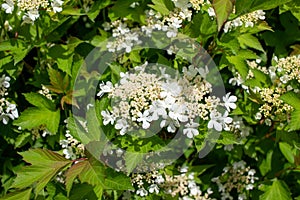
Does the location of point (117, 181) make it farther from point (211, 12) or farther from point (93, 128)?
point (211, 12)

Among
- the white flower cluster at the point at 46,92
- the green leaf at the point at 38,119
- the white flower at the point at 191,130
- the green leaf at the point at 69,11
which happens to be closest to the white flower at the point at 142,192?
the white flower at the point at 191,130

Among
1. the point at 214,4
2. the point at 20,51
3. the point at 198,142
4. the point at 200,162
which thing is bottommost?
the point at 200,162

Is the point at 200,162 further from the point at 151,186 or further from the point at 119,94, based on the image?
the point at 119,94

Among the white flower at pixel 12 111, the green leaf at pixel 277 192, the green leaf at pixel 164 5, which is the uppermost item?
the green leaf at pixel 164 5

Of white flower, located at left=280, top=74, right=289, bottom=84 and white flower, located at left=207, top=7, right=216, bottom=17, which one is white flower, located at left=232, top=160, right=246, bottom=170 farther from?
white flower, located at left=207, top=7, right=216, bottom=17

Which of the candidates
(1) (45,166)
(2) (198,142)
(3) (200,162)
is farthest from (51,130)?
(3) (200,162)

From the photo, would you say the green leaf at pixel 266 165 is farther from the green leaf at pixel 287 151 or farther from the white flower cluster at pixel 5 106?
the white flower cluster at pixel 5 106
